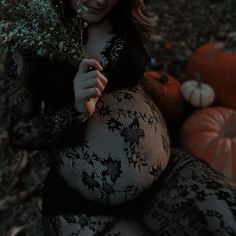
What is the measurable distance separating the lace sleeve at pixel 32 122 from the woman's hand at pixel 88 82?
0.32 ft

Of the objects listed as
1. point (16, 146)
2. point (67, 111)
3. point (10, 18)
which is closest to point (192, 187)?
point (67, 111)

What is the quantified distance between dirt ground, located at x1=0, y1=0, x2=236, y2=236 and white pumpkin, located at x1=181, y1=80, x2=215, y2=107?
1.38 ft

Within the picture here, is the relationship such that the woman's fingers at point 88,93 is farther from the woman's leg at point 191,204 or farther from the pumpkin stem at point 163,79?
the pumpkin stem at point 163,79

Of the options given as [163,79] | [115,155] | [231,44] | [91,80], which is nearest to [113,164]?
[115,155]

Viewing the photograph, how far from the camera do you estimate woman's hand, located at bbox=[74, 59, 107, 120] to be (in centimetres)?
212

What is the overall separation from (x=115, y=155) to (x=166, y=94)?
1545 mm

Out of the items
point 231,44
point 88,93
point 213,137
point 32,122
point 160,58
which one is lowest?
point 160,58

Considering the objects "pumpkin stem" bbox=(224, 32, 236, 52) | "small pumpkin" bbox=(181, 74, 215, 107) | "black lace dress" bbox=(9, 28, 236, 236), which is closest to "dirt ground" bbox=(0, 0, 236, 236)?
"pumpkin stem" bbox=(224, 32, 236, 52)

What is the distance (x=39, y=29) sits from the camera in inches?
85.9

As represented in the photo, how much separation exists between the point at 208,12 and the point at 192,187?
10.0 ft

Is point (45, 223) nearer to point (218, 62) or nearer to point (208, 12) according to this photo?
point (218, 62)

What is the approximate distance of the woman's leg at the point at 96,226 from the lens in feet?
7.64

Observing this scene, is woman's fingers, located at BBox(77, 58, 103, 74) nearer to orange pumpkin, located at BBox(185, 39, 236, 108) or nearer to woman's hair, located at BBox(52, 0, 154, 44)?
woman's hair, located at BBox(52, 0, 154, 44)

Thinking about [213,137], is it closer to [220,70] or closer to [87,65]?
[220,70]
